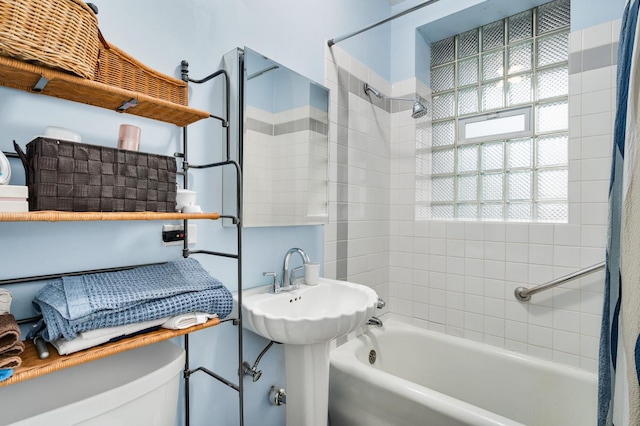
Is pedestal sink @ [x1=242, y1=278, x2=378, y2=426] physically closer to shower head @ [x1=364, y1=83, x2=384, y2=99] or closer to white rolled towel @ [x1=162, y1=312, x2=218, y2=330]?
white rolled towel @ [x1=162, y1=312, x2=218, y2=330]

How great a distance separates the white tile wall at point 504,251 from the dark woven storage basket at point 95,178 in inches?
42.5

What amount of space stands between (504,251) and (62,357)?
6.57 ft

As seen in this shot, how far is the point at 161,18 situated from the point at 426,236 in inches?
70.8

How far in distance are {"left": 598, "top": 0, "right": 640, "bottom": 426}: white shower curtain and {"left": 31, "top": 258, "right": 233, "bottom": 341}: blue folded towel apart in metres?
0.92

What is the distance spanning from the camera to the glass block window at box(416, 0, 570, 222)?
1.94m

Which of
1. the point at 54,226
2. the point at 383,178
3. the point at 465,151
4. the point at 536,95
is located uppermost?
the point at 536,95

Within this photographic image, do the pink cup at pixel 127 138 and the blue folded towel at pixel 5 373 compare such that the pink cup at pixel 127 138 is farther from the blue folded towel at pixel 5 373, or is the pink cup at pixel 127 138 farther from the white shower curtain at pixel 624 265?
the white shower curtain at pixel 624 265

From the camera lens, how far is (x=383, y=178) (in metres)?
2.26

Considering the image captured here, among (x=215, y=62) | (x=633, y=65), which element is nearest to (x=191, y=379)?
(x=215, y=62)

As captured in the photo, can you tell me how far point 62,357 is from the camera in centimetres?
74

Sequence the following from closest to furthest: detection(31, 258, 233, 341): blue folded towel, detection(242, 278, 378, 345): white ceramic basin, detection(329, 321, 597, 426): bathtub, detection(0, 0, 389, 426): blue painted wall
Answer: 1. detection(31, 258, 233, 341): blue folded towel
2. detection(0, 0, 389, 426): blue painted wall
3. detection(242, 278, 378, 345): white ceramic basin
4. detection(329, 321, 597, 426): bathtub

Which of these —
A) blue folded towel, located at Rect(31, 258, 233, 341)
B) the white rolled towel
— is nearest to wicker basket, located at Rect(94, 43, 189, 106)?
blue folded towel, located at Rect(31, 258, 233, 341)

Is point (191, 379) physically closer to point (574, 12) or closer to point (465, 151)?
point (465, 151)

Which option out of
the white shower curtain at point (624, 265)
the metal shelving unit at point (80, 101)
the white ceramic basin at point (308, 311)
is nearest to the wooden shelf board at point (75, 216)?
the metal shelving unit at point (80, 101)
